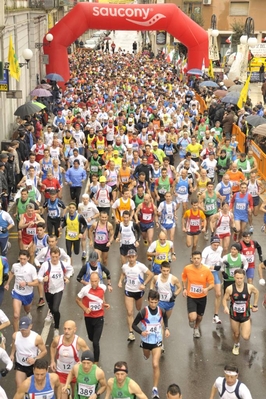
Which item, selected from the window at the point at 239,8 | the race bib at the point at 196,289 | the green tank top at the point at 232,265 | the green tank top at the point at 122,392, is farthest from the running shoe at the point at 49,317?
the window at the point at 239,8

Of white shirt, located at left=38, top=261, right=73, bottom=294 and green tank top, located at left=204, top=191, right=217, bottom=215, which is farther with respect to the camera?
green tank top, located at left=204, top=191, right=217, bottom=215

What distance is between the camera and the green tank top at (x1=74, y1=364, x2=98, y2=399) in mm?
7750

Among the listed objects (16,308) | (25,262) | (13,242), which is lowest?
(13,242)

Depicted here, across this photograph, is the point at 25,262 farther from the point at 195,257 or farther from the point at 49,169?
the point at 49,169

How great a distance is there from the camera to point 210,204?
14727 mm

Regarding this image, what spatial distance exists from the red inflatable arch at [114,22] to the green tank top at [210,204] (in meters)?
20.2

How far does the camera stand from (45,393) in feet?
25.0

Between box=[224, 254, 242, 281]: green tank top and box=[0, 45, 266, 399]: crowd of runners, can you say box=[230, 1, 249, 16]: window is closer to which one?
box=[0, 45, 266, 399]: crowd of runners

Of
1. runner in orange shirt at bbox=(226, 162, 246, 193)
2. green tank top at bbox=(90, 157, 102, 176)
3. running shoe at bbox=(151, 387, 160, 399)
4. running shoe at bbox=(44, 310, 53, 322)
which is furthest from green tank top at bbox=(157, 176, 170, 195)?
running shoe at bbox=(151, 387, 160, 399)

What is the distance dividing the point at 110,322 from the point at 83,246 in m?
2.70

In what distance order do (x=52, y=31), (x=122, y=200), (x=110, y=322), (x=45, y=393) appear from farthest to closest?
(x=52, y=31)
(x=122, y=200)
(x=110, y=322)
(x=45, y=393)

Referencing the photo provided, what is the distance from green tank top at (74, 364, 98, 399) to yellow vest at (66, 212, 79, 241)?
513 cm

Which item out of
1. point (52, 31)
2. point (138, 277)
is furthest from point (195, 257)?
point (52, 31)

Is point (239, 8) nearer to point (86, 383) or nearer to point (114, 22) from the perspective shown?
point (114, 22)
